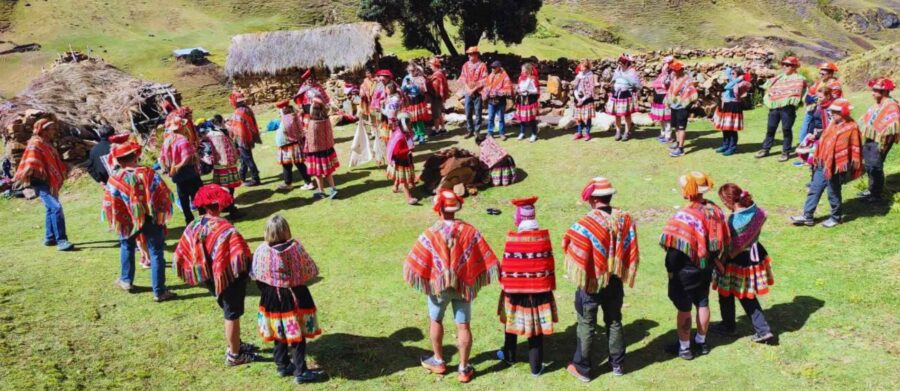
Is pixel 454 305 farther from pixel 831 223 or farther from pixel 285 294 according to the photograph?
pixel 831 223

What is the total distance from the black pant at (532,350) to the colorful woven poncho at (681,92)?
7.64 metres

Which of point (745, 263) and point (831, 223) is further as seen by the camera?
point (831, 223)

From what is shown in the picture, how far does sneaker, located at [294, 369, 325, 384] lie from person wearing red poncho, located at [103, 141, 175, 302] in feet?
8.52

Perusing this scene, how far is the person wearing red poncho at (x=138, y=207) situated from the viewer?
6973 millimetres

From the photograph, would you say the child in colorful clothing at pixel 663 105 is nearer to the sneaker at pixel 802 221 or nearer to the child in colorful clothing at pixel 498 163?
the child in colorful clothing at pixel 498 163

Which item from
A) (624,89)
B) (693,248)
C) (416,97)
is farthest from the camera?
(416,97)

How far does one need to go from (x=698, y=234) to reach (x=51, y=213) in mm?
8646

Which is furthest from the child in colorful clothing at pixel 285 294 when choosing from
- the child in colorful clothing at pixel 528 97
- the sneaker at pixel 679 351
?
the child in colorful clothing at pixel 528 97

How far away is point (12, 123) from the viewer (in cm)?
1290

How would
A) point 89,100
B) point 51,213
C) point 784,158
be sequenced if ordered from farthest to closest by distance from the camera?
point 89,100 → point 784,158 → point 51,213

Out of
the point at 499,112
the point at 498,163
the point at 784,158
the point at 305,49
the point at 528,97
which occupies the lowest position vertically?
the point at 784,158

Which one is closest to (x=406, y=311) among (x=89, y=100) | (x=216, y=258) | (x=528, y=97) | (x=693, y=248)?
(x=216, y=258)

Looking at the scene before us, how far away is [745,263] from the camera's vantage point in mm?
5590

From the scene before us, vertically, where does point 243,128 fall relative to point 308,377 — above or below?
above
